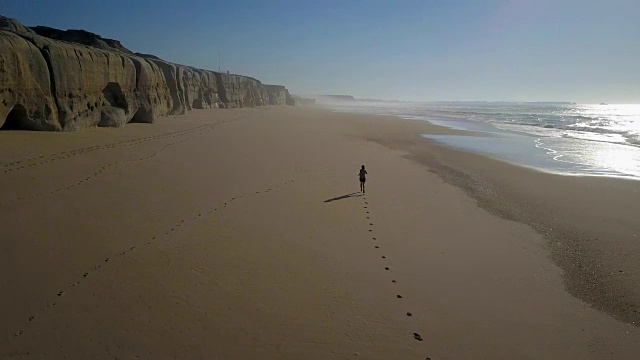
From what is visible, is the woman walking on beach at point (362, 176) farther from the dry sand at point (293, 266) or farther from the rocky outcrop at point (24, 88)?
the rocky outcrop at point (24, 88)

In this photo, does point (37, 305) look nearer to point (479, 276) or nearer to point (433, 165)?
point (479, 276)

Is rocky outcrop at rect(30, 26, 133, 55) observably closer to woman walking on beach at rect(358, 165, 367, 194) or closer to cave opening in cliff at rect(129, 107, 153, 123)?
cave opening in cliff at rect(129, 107, 153, 123)

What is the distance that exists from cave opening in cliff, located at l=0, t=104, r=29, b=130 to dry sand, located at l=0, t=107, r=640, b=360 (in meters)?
2.81

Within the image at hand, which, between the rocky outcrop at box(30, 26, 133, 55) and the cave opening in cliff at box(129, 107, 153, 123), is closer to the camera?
the cave opening in cliff at box(129, 107, 153, 123)

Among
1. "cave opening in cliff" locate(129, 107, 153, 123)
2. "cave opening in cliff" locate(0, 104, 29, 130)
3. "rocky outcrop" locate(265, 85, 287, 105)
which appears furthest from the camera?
"rocky outcrop" locate(265, 85, 287, 105)

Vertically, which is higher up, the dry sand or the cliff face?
the cliff face

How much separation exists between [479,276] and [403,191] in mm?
6335

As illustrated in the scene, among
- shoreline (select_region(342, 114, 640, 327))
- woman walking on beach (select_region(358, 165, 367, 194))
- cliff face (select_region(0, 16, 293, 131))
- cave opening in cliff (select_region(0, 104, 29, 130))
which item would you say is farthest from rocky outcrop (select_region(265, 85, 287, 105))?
woman walking on beach (select_region(358, 165, 367, 194))

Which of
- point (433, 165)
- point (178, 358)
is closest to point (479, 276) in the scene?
point (178, 358)

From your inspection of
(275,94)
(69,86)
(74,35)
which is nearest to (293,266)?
(69,86)

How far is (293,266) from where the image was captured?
7234 mm

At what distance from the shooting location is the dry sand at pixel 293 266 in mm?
5137

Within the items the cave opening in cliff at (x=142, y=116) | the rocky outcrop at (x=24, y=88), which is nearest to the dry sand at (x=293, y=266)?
the rocky outcrop at (x=24, y=88)

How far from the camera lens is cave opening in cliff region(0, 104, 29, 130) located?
1616 cm
